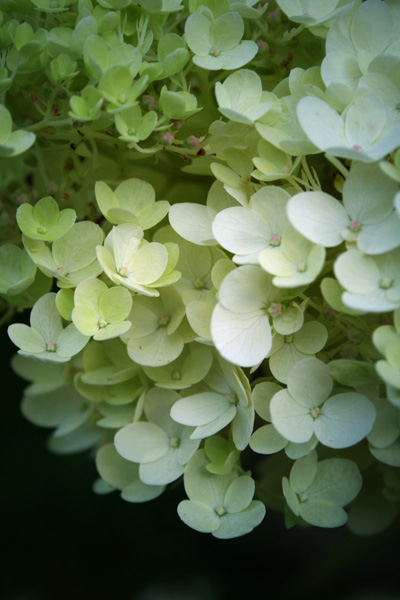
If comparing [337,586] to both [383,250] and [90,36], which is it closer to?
[383,250]

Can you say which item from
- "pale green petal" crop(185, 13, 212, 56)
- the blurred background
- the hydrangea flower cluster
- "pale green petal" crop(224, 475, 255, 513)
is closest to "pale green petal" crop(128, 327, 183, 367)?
the hydrangea flower cluster

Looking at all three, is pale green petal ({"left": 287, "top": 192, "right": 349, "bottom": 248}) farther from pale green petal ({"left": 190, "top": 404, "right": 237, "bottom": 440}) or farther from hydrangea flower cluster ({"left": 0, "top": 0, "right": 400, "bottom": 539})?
pale green petal ({"left": 190, "top": 404, "right": 237, "bottom": 440})

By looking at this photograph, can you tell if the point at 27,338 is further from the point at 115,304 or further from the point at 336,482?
the point at 336,482

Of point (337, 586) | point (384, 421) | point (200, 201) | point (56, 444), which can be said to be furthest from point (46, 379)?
point (337, 586)

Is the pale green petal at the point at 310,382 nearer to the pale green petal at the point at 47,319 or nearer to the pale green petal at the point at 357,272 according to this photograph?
the pale green petal at the point at 357,272

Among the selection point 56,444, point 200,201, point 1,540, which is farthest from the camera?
point 1,540

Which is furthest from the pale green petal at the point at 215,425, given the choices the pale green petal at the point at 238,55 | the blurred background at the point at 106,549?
the blurred background at the point at 106,549

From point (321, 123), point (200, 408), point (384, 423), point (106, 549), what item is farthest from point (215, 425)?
point (106, 549)
